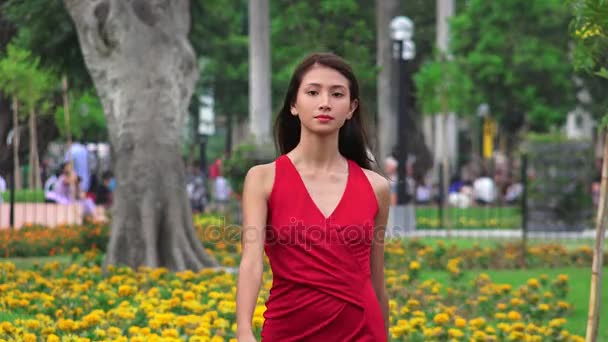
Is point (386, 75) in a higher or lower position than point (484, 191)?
higher

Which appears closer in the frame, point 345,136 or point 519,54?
point 345,136

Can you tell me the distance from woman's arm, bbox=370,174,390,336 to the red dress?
0.52 ft

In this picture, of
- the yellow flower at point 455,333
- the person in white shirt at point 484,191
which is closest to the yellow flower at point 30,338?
the yellow flower at point 455,333

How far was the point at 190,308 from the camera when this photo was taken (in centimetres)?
854

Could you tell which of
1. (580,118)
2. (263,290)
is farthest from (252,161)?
(580,118)

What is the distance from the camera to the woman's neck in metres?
4.01

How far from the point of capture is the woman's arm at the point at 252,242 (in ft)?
12.7

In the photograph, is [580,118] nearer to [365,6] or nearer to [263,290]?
[365,6]

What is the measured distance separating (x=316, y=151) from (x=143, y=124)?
9.00m

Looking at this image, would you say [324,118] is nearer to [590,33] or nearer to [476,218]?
[590,33]

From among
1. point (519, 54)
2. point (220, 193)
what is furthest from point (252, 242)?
point (519, 54)

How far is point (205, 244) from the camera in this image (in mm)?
16375

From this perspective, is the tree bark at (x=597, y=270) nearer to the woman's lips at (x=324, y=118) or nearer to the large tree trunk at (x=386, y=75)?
the woman's lips at (x=324, y=118)

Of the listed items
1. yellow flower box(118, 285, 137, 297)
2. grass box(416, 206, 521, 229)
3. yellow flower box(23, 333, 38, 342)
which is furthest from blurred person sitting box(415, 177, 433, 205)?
yellow flower box(23, 333, 38, 342)
